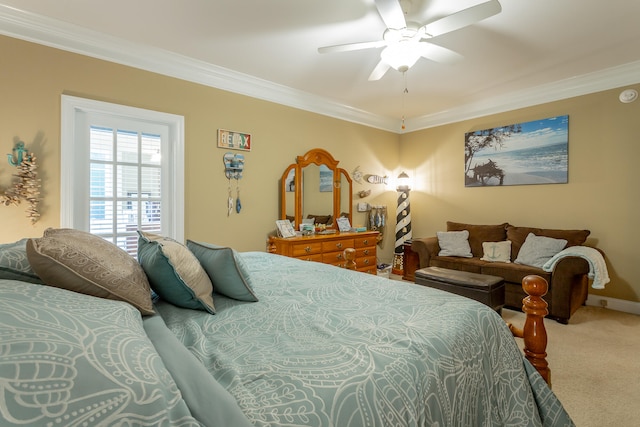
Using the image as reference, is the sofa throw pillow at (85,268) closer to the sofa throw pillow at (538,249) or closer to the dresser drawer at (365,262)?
the dresser drawer at (365,262)

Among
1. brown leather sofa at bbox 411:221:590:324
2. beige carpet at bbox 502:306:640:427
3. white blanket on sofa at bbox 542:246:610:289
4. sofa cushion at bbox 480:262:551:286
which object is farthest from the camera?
sofa cushion at bbox 480:262:551:286

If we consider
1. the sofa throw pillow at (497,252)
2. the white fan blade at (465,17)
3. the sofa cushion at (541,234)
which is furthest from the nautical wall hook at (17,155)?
the sofa cushion at (541,234)

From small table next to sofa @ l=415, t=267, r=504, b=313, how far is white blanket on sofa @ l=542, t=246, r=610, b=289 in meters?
0.75

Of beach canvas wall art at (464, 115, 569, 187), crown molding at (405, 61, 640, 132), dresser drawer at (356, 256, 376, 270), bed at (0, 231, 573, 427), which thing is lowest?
dresser drawer at (356, 256, 376, 270)

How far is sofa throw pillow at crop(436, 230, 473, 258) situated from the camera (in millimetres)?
4227

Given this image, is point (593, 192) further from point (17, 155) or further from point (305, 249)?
point (17, 155)

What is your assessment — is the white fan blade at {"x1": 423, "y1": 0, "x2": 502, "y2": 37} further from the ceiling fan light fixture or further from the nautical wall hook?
the nautical wall hook

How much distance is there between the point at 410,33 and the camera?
92.0 inches

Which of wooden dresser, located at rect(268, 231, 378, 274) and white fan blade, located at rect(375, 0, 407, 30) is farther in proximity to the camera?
wooden dresser, located at rect(268, 231, 378, 274)

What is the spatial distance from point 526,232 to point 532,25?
93.7 inches

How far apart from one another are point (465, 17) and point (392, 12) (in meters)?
0.46

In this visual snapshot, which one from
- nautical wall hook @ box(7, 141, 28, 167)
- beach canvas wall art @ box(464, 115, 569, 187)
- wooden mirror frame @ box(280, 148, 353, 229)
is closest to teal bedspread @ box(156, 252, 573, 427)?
nautical wall hook @ box(7, 141, 28, 167)

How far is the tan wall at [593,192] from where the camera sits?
348 centimetres

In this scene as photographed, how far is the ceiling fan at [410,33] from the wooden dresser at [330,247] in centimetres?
205
